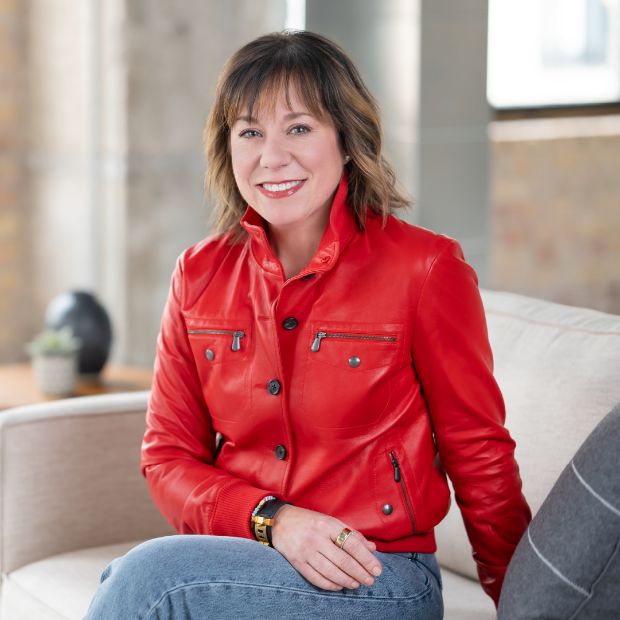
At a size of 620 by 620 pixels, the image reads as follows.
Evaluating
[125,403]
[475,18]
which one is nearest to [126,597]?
[125,403]

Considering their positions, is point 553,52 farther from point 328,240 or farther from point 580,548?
point 580,548

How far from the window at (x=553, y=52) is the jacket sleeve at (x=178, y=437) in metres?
3.42

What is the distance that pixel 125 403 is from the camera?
187 cm

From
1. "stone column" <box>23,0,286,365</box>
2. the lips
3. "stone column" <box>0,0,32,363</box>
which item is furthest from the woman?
"stone column" <box>0,0,32,363</box>

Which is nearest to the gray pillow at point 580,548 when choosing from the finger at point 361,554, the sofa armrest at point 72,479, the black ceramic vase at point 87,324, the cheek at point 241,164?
the finger at point 361,554

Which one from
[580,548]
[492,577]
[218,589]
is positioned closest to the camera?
[580,548]

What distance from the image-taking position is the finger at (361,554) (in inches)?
46.8

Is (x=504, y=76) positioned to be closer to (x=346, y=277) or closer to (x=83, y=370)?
(x=83, y=370)

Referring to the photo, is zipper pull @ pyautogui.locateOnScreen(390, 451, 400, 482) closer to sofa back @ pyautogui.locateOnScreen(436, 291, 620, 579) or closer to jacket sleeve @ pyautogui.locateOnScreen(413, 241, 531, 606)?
jacket sleeve @ pyautogui.locateOnScreen(413, 241, 531, 606)

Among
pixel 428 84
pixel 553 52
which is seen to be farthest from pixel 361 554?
pixel 553 52

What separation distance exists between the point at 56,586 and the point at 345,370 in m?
0.73

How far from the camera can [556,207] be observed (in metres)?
4.57

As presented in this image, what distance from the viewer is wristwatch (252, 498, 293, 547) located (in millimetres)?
1237

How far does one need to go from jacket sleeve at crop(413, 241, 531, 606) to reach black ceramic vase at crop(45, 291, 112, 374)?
1398 mm
